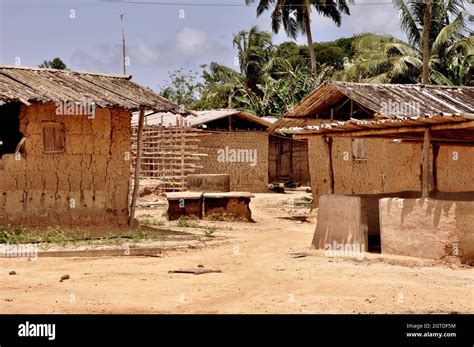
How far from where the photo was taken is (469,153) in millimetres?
16328

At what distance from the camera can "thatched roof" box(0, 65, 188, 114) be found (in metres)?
13.7

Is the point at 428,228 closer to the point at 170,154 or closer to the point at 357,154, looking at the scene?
the point at 357,154

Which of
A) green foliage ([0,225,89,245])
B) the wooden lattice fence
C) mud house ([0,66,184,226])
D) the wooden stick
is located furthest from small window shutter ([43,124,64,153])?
the wooden lattice fence

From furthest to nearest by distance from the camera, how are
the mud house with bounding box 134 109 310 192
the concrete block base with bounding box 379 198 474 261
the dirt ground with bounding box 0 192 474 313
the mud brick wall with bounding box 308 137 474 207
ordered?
the mud house with bounding box 134 109 310 192 → the mud brick wall with bounding box 308 137 474 207 → the concrete block base with bounding box 379 198 474 261 → the dirt ground with bounding box 0 192 474 313

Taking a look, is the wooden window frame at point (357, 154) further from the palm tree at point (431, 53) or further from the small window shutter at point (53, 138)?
the palm tree at point (431, 53)

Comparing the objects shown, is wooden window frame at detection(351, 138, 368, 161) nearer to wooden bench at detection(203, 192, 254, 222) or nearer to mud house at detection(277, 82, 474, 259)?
mud house at detection(277, 82, 474, 259)

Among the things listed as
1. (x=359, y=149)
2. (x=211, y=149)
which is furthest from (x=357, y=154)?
(x=211, y=149)

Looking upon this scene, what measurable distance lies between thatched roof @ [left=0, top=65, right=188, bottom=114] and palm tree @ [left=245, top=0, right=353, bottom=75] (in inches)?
948

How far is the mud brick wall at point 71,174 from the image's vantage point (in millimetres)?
14117

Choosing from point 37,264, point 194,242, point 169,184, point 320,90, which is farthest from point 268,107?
point 37,264

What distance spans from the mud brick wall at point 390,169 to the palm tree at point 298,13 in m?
21.9

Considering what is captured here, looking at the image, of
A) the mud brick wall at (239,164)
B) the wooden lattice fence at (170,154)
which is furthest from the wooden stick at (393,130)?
the mud brick wall at (239,164)
